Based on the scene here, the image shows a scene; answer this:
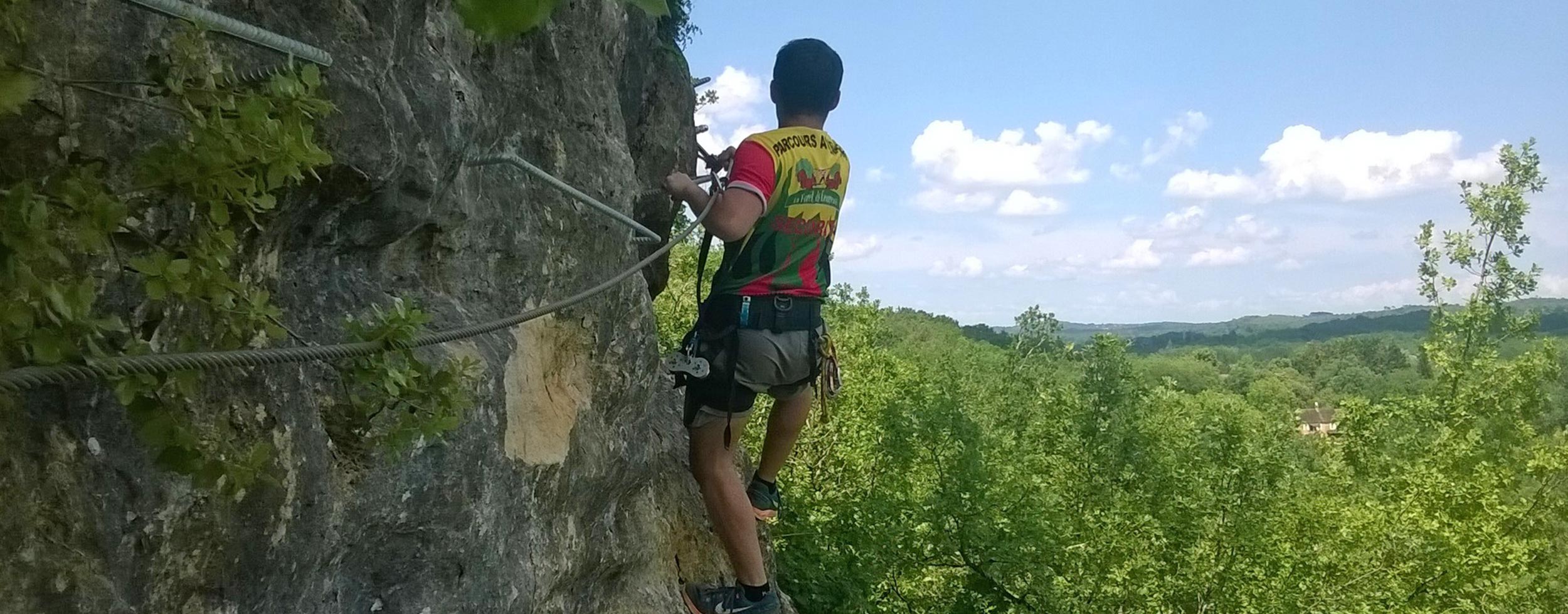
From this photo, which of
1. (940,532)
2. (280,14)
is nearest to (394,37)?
(280,14)

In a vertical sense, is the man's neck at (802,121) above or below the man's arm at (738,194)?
above

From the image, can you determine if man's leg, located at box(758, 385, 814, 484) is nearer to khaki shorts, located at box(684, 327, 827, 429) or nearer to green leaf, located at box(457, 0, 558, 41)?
khaki shorts, located at box(684, 327, 827, 429)

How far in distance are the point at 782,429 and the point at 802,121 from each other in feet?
4.45

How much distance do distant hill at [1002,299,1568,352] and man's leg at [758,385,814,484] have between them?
10860 cm

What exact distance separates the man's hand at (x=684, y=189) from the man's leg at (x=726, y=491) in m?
0.94

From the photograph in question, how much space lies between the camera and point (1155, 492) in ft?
56.0

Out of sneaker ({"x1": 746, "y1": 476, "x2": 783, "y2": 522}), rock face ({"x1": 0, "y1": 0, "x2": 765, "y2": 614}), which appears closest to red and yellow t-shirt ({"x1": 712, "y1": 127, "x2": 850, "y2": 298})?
rock face ({"x1": 0, "y1": 0, "x2": 765, "y2": 614})

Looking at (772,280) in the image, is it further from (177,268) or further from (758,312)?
(177,268)

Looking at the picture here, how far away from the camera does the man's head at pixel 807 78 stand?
377 cm

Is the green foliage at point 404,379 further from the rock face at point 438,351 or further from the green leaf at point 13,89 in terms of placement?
the green leaf at point 13,89

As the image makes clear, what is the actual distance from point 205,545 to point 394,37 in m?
1.29

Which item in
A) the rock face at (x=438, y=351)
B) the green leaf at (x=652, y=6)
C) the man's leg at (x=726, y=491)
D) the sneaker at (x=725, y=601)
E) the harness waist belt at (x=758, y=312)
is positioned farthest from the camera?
the sneaker at (x=725, y=601)

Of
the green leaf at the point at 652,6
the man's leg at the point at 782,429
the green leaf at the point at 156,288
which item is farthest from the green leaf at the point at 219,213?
the man's leg at the point at 782,429

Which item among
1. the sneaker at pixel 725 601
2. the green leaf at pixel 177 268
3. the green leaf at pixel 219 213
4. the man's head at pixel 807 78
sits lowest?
the sneaker at pixel 725 601
